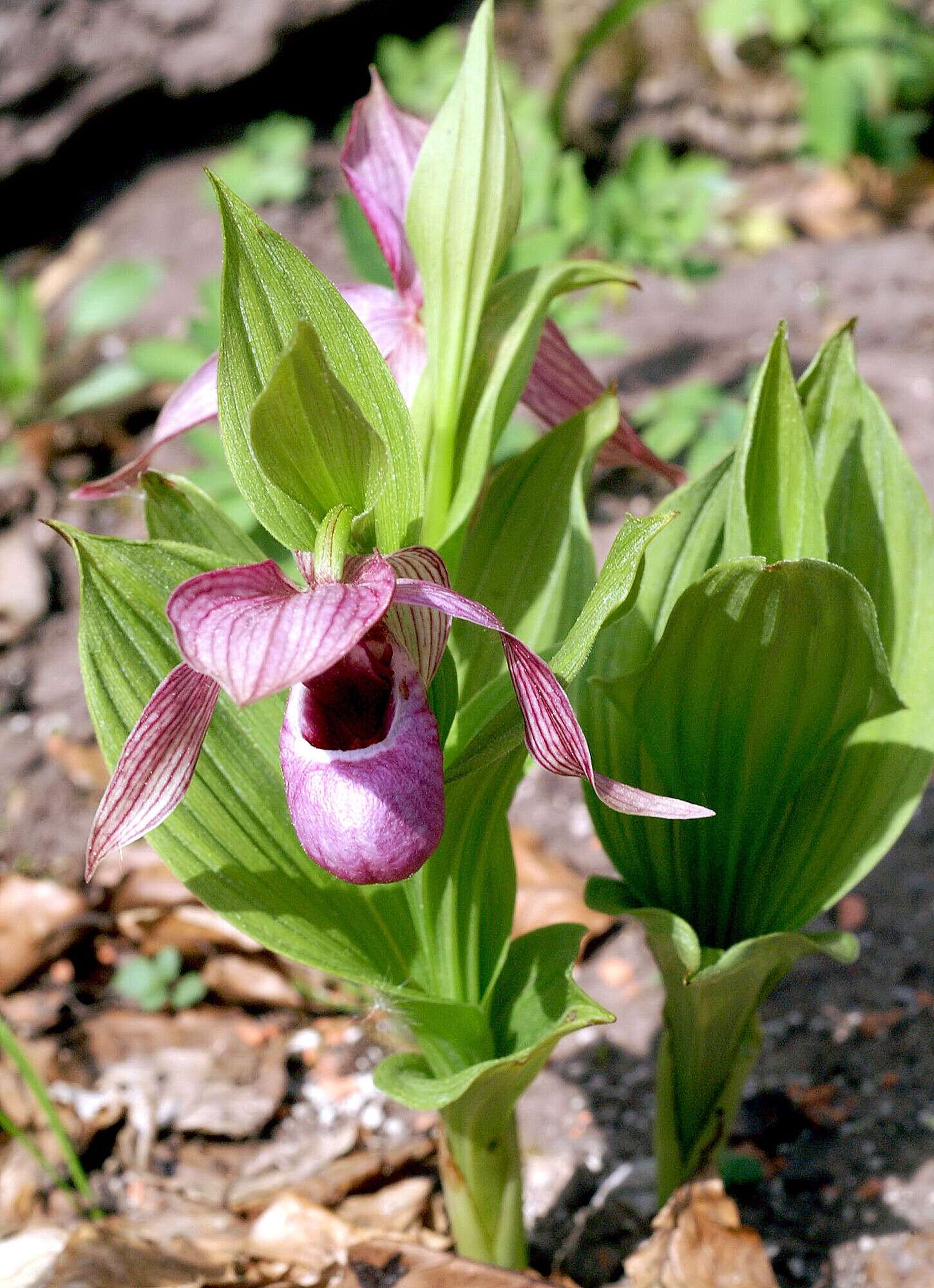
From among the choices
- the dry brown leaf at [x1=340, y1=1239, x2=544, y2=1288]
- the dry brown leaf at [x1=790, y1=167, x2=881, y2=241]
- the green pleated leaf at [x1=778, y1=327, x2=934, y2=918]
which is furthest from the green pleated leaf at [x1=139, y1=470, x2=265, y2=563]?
the dry brown leaf at [x1=790, y1=167, x2=881, y2=241]

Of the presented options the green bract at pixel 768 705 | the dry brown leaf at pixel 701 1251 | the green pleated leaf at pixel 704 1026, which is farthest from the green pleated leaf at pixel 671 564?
the dry brown leaf at pixel 701 1251

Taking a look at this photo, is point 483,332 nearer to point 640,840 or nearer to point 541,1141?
point 640,840

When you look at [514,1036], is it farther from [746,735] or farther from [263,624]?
[263,624]

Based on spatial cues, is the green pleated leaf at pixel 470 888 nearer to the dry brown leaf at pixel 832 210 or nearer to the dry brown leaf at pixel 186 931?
the dry brown leaf at pixel 186 931

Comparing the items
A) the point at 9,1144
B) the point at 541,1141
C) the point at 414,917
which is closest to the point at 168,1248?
the point at 9,1144

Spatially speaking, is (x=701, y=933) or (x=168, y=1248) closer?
(x=701, y=933)
